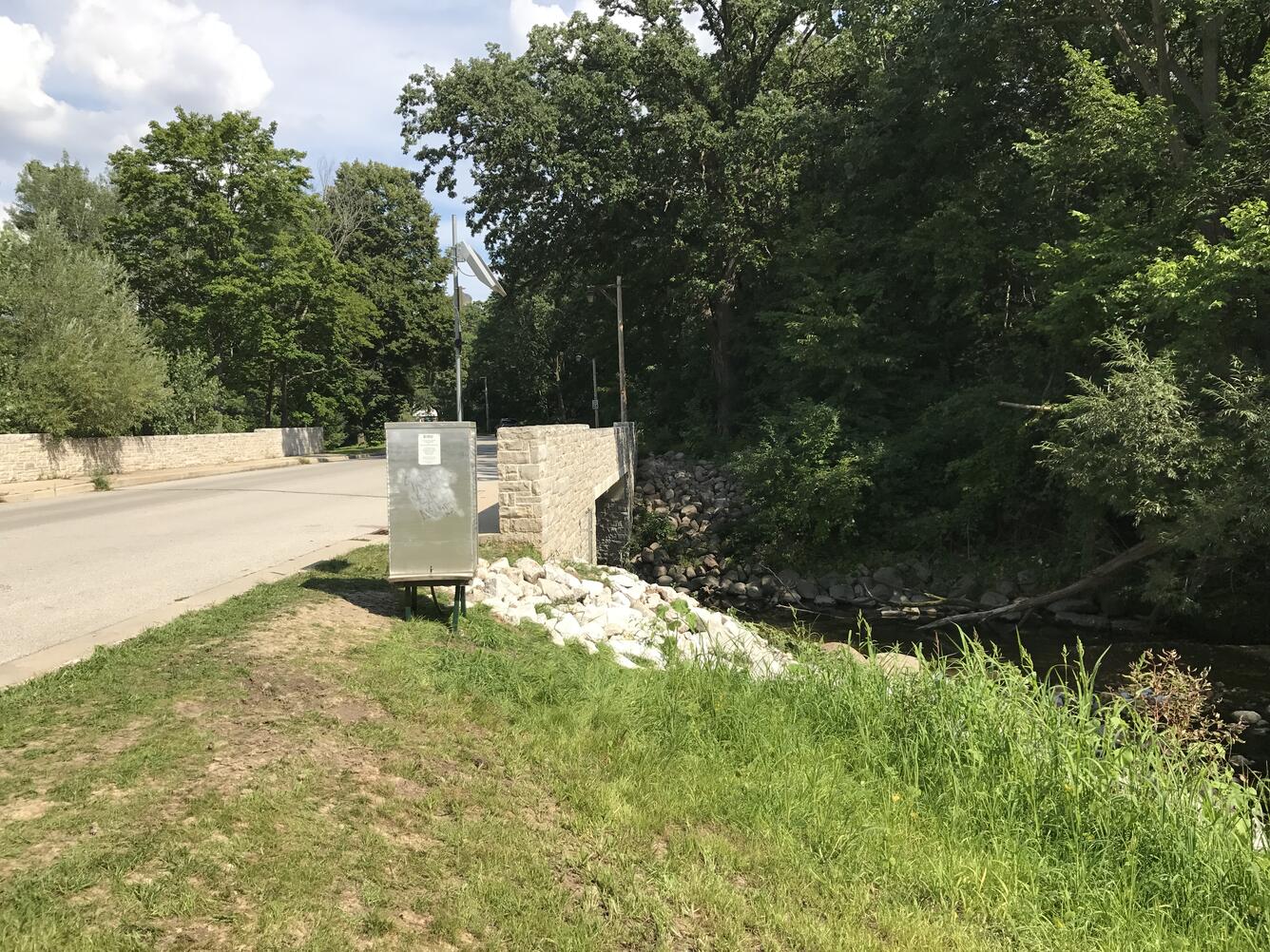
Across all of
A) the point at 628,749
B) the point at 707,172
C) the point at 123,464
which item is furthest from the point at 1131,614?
the point at 123,464

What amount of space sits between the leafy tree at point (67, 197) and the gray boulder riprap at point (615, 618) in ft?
132

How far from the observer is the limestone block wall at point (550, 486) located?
380 inches

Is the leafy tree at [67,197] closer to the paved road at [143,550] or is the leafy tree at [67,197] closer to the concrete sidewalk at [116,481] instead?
the concrete sidewalk at [116,481]

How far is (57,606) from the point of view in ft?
21.4

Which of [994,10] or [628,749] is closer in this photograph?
[628,749]

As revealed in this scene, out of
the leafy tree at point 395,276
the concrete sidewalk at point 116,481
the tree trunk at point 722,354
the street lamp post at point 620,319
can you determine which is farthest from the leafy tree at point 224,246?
the tree trunk at point 722,354

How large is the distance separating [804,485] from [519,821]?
1617 centimetres

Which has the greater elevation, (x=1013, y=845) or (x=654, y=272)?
(x=654, y=272)

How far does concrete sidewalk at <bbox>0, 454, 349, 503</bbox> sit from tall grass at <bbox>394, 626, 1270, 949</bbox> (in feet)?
50.9

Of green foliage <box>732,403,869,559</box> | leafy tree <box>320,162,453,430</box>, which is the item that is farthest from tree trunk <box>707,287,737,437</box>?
leafy tree <box>320,162,453,430</box>

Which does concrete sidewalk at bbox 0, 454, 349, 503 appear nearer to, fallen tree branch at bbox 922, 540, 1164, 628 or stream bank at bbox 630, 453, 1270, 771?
stream bank at bbox 630, 453, 1270, 771

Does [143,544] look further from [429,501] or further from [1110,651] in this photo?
[1110,651]

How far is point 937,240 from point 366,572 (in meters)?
16.5

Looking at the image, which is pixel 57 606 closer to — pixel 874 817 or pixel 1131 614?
pixel 874 817
